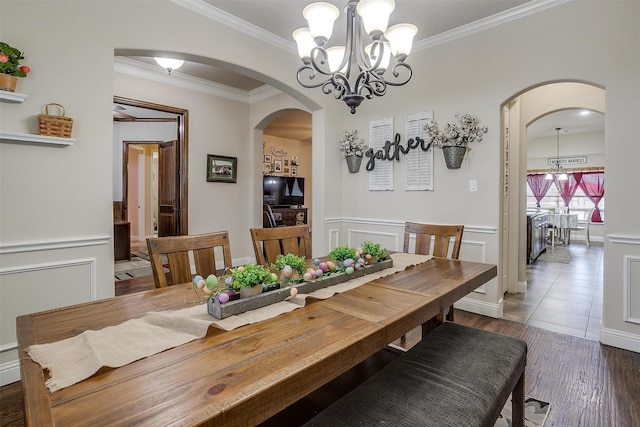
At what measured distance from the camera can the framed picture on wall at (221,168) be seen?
190 inches

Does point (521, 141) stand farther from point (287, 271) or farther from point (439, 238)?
point (287, 271)

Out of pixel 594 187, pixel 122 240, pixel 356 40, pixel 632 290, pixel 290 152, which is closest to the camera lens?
pixel 356 40

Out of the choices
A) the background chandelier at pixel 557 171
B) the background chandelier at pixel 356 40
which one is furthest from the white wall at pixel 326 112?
the background chandelier at pixel 557 171

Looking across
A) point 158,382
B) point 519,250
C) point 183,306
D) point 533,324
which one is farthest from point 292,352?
point 519,250

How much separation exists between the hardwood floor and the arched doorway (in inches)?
43.4

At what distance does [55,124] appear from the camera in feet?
6.63

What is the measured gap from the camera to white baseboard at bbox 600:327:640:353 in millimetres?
2437

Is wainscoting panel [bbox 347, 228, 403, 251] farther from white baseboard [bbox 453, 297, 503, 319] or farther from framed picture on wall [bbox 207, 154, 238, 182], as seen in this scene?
framed picture on wall [bbox 207, 154, 238, 182]

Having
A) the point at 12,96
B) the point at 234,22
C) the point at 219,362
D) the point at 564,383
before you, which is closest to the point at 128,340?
the point at 219,362

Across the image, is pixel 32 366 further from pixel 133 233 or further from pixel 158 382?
pixel 133 233

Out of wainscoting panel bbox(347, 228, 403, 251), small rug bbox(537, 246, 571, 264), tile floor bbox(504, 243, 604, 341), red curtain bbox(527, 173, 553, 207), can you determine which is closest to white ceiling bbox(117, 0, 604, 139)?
wainscoting panel bbox(347, 228, 403, 251)

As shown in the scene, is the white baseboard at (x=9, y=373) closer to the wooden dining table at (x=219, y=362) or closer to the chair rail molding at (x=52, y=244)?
the chair rail molding at (x=52, y=244)

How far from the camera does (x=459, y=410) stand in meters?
1.04

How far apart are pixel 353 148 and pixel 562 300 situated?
9.75 ft
